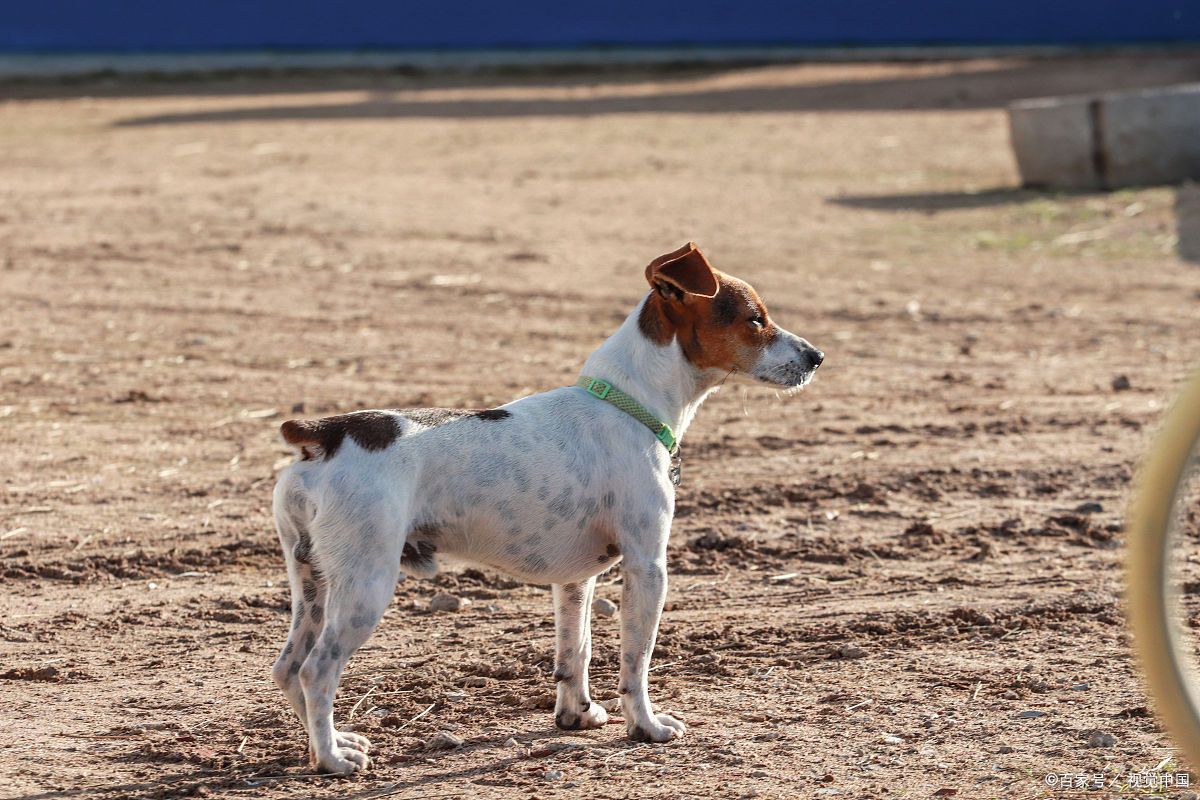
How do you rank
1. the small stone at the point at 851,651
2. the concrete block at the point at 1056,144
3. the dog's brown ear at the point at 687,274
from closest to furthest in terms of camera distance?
the dog's brown ear at the point at 687,274
the small stone at the point at 851,651
the concrete block at the point at 1056,144

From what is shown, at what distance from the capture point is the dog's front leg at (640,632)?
4.35 metres

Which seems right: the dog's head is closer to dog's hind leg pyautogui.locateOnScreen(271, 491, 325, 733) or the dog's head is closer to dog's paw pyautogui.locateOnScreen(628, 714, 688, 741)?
dog's paw pyautogui.locateOnScreen(628, 714, 688, 741)

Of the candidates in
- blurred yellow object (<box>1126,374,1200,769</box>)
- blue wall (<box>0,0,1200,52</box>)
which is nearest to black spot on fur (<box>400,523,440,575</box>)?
blurred yellow object (<box>1126,374,1200,769</box>)

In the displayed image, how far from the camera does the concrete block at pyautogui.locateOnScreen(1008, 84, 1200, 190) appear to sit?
1359 centimetres

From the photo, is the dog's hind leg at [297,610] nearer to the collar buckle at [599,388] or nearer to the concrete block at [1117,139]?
the collar buckle at [599,388]

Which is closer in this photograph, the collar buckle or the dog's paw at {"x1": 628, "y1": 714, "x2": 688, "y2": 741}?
the dog's paw at {"x1": 628, "y1": 714, "x2": 688, "y2": 741}

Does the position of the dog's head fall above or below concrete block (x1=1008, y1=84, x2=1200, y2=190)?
below

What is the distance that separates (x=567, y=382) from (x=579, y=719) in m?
3.76

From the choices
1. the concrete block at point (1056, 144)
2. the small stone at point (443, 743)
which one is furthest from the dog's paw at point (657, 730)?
the concrete block at point (1056, 144)

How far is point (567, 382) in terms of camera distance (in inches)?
321

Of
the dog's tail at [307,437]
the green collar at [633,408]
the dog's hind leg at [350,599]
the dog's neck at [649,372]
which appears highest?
the dog's neck at [649,372]

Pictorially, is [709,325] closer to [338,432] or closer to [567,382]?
[338,432]

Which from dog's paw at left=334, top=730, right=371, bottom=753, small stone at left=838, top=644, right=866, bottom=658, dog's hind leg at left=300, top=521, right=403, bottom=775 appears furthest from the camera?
small stone at left=838, top=644, right=866, bottom=658

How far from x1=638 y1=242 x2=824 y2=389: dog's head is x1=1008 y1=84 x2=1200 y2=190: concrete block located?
1001 centimetres
